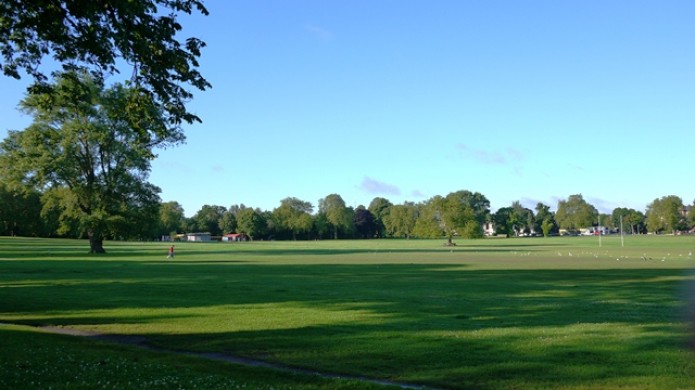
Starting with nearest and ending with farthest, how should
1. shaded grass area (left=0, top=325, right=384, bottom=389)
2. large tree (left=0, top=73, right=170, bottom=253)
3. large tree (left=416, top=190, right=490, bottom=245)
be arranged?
1. shaded grass area (left=0, top=325, right=384, bottom=389)
2. large tree (left=0, top=73, right=170, bottom=253)
3. large tree (left=416, top=190, right=490, bottom=245)

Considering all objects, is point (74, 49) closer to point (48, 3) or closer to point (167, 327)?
point (48, 3)

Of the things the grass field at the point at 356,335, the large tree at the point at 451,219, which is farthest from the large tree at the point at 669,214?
the grass field at the point at 356,335

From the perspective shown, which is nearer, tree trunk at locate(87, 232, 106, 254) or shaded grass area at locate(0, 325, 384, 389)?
shaded grass area at locate(0, 325, 384, 389)

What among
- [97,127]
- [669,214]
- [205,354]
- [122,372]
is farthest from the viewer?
[669,214]

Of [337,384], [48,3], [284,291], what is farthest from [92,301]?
[337,384]

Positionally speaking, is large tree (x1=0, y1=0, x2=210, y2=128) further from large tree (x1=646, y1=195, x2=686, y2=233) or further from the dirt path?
large tree (x1=646, y1=195, x2=686, y2=233)

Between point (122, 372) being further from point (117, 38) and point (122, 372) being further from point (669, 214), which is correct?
point (669, 214)

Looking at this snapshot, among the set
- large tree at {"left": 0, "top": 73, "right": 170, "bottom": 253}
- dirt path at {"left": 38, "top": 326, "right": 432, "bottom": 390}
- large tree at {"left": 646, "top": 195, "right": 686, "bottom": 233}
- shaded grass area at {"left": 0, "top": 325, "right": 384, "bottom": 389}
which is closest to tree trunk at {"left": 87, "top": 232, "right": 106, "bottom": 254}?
large tree at {"left": 0, "top": 73, "right": 170, "bottom": 253}

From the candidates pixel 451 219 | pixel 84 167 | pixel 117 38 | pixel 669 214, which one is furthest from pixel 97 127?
pixel 669 214

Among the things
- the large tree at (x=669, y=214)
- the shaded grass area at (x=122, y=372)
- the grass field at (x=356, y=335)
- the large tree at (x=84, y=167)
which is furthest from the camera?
the large tree at (x=669, y=214)

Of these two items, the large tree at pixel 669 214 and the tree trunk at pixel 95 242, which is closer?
the tree trunk at pixel 95 242

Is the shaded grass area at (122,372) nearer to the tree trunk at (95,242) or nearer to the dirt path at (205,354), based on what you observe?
the dirt path at (205,354)

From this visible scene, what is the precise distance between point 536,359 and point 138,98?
999 cm

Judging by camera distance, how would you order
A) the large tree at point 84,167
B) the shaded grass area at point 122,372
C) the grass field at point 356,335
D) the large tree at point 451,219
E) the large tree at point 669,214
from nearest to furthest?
the shaded grass area at point 122,372, the grass field at point 356,335, the large tree at point 84,167, the large tree at point 451,219, the large tree at point 669,214
